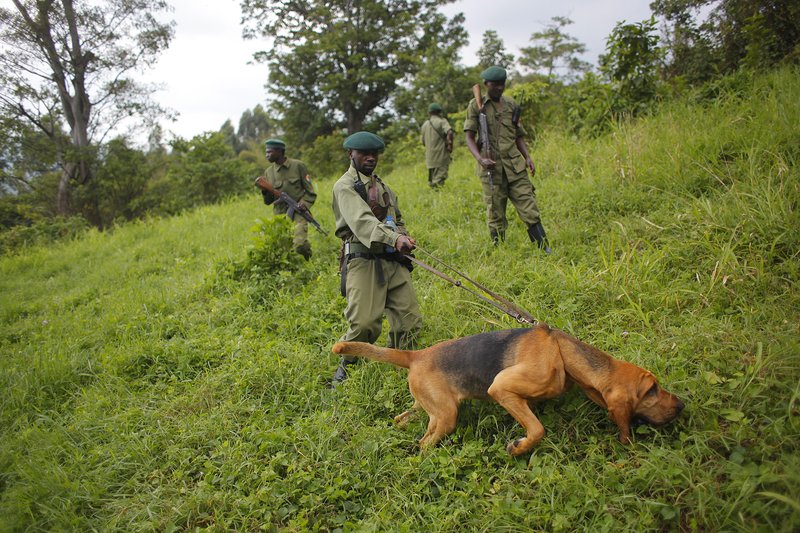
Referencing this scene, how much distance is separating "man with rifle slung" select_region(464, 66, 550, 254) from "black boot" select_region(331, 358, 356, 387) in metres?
2.73

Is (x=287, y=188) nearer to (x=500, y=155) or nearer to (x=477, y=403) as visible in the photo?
(x=500, y=155)

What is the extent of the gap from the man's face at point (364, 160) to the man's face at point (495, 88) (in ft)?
7.85

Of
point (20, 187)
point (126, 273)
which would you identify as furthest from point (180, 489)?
point (20, 187)

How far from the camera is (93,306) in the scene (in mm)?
6688

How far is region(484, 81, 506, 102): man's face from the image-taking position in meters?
5.29

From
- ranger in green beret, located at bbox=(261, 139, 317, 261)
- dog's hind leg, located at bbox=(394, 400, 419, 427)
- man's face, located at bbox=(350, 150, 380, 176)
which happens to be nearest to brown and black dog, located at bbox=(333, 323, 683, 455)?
dog's hind leg, located at bbox=(394, 400, 419, 427)

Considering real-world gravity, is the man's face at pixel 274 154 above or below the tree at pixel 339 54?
below

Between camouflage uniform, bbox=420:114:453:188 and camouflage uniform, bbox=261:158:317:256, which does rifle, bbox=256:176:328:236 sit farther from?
camouflage uniform, bbox=420:114:453:188

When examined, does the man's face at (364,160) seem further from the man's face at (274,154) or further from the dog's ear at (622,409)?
the man's face at (274,154)

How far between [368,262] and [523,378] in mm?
1614

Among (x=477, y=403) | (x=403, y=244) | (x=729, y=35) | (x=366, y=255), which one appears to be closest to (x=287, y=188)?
(x=366, y=255)

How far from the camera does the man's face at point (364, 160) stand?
3.71 m

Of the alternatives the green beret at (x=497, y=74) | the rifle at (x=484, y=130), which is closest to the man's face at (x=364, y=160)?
the rifle at (x=484, y=130)

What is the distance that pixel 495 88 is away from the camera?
210 inches
